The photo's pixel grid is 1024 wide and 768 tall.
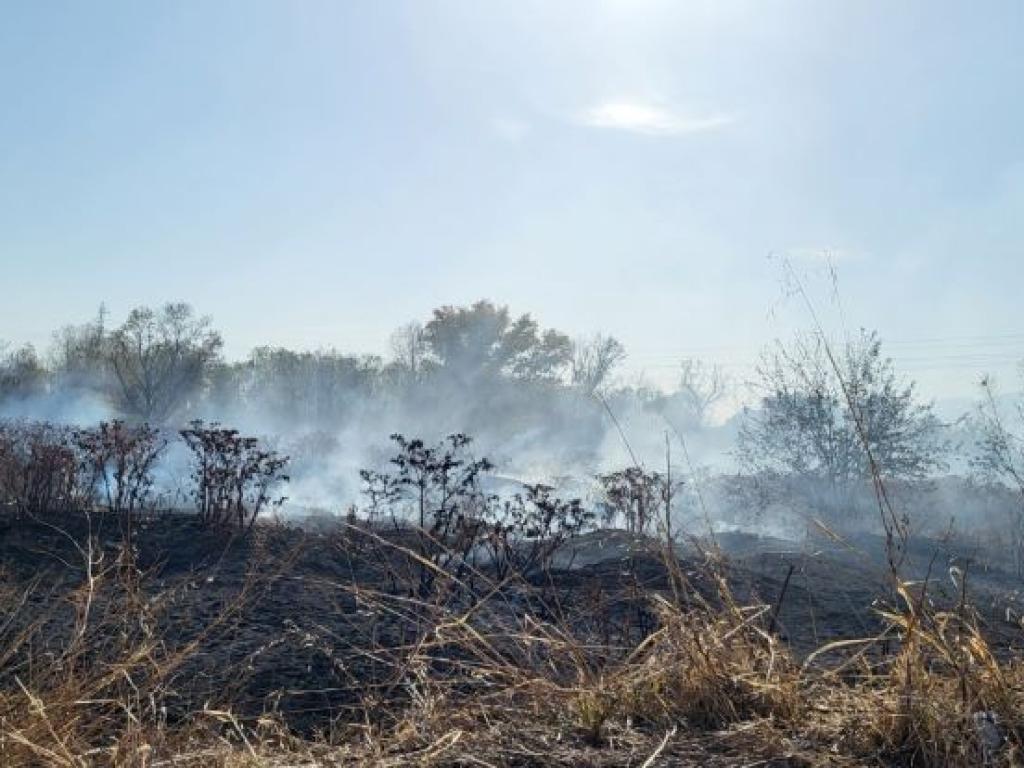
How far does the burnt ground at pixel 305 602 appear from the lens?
3910mm

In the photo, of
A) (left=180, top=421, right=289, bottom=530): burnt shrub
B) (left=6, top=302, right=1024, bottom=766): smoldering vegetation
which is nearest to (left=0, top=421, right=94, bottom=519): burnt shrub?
(left=6, top=302, right=1024, bottom=766): smoldering vegetation

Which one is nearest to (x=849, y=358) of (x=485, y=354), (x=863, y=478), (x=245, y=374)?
(x=863, y=478)

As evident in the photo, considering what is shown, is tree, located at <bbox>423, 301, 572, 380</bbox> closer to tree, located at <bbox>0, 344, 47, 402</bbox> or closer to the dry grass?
tree, located at <bbox>0, 344, 47, 402</bbox>

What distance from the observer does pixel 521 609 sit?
614 centimetres

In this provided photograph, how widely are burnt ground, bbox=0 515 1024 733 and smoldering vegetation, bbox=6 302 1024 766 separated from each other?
0.12 feet

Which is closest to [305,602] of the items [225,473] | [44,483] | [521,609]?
[521,609]

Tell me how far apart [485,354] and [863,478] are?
22.3m

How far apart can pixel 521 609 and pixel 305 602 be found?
51.9 inches

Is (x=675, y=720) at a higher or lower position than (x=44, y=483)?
lower

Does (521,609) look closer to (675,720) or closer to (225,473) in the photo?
(675,720)

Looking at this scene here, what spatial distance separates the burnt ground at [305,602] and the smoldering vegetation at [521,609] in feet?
0.12

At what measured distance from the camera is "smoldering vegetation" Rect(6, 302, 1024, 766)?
2.50 m

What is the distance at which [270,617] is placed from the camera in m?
5.51

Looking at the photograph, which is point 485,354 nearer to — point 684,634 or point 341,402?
point 341,402
